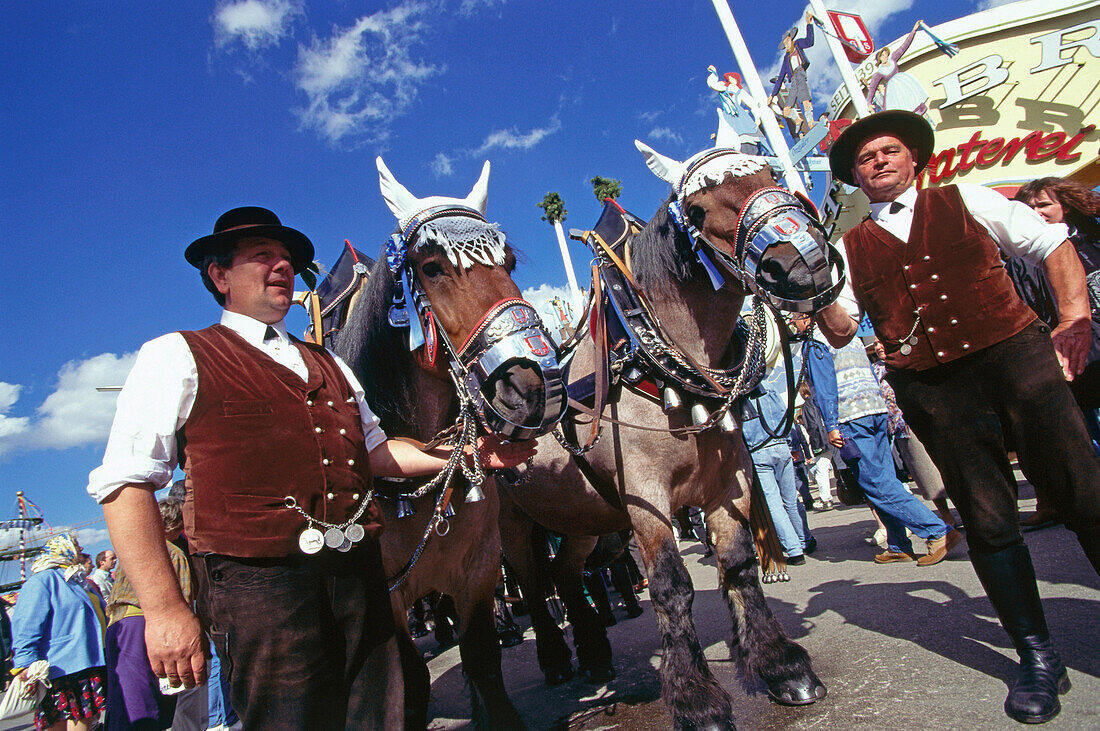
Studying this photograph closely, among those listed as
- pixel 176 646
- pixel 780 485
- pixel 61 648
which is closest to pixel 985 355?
pixel 176 646

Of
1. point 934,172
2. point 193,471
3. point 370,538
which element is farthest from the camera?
point 934,172

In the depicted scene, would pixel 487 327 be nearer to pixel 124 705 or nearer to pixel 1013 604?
pixel 1013 604

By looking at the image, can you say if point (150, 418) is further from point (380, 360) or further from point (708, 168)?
point (708, 168)

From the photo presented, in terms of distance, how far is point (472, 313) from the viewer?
7.04 feet

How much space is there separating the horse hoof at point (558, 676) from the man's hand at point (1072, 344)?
3.41 metres

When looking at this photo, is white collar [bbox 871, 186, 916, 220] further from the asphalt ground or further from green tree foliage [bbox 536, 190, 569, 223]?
green tree foliage [bbox 536, 190, 569, 223]

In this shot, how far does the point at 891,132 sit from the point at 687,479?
1.79 m

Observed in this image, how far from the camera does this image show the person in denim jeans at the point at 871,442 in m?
4.84

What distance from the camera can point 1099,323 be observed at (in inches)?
153

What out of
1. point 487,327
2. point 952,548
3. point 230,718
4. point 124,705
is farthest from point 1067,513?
point 230,718

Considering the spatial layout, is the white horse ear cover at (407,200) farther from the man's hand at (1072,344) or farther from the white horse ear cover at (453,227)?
the man's hand at (1072,344)

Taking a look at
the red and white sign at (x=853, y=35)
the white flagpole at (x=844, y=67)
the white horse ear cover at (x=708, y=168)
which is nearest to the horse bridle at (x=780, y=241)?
the white horse ear cover at (x=708, y=168)

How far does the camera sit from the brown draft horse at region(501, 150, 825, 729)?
2.55 m

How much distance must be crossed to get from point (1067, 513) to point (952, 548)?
9.64 ft
